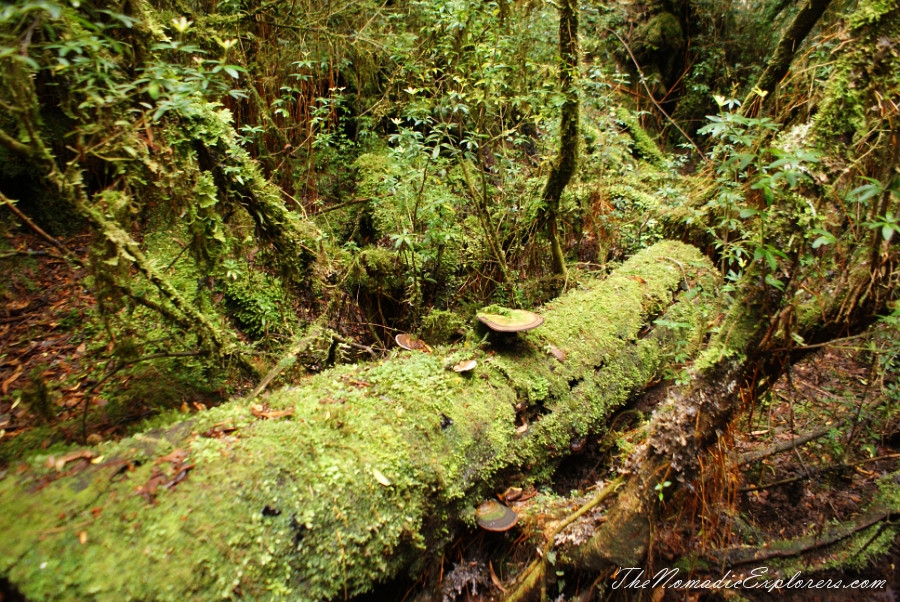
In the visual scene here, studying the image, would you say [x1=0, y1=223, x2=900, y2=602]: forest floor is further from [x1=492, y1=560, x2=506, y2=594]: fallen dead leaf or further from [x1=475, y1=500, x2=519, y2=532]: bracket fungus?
[x1=475, y1=500, x2=519, y2=532]: bracket fungus

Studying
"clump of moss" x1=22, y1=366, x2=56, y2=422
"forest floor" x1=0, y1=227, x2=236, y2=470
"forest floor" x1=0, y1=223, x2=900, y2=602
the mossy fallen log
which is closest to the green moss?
"forest floor" x1=0, y1=223, x2=900, y2=602

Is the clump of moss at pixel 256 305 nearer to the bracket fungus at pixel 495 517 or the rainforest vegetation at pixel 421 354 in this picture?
the rainforest vegetation at pixel 421 354

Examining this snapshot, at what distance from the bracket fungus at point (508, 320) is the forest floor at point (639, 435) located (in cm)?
113

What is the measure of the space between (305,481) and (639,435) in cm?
249

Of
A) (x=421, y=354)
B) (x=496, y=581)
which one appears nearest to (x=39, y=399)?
(x=421, y=354)

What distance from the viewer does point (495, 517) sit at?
8.72ft

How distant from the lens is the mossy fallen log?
1.66 metres

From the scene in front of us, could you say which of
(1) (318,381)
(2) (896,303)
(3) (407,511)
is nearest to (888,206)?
(2) (896,303)

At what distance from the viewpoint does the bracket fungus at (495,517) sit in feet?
8.50

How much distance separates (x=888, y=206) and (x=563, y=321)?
2156 millimetres

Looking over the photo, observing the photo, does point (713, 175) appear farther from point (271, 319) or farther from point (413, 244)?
point (271, 319)

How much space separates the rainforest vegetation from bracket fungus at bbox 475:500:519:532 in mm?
64

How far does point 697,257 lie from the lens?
5.09 metres

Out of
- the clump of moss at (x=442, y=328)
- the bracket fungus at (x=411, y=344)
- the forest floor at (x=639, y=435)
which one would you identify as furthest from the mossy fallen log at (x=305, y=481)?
the clump of moss at (x=442, y=328)
